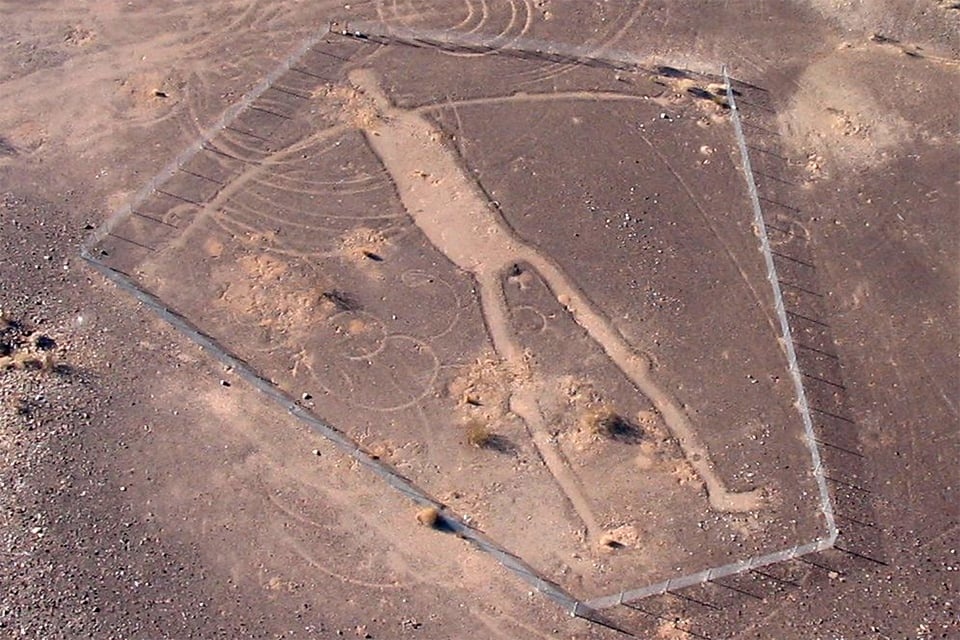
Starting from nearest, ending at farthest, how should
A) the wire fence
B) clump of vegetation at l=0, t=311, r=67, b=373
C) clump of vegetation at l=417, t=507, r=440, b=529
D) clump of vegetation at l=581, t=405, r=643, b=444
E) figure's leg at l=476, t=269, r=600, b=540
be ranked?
the wire fence < clump of vegetation at l=417, t=507, r=440, b=529 < figure's leg at l=476, t=269, r=600, b=540 < clump of vegetation at l=581, t=405, r=643, b=444 < clump of vegetation at l=0, t=311, r=67, b=373

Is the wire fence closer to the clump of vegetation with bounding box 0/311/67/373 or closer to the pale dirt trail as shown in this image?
the pale dirt trail

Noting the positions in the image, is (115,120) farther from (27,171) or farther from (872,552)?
(872,552)

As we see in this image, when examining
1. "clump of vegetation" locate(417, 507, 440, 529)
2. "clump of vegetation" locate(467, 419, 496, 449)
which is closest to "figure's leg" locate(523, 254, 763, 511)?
"clump of vegetation" locate(467, 419, 496, 449)

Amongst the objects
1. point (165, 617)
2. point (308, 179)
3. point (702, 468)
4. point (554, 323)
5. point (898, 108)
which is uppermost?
point (898, 108)

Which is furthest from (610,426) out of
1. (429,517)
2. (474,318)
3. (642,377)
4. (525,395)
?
(429,517)

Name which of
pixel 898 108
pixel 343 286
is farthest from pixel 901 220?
pixel 343 286

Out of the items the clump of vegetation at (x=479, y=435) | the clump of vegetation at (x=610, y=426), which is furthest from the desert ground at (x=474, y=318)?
the clump of vegetation at (x=479, y=435)
